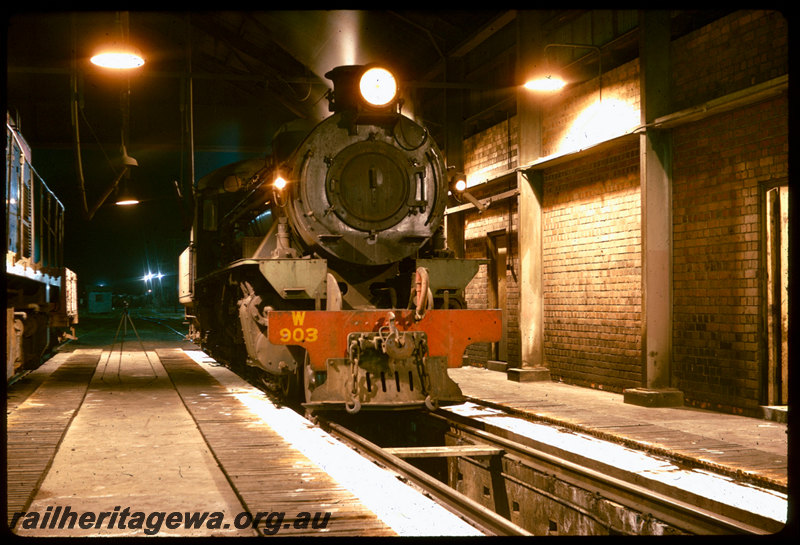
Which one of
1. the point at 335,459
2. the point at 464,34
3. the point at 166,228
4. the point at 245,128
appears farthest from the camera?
the point at 166,228

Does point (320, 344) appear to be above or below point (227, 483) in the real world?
above

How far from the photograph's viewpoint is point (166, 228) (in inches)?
1547

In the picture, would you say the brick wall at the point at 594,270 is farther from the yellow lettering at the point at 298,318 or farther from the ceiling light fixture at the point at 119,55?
the ceiling light fixture at the point at 119,55

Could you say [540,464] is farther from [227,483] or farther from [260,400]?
[260,400]

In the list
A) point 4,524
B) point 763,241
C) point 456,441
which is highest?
point 763,241

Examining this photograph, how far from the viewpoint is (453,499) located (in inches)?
185

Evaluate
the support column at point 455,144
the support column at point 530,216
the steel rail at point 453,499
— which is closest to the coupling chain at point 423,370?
the steel rail at point 453,499

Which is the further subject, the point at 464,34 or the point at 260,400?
the point at 464,34

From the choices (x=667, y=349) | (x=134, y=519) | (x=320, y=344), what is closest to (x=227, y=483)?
(x=134, y=519)

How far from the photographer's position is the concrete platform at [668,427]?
4926 mm

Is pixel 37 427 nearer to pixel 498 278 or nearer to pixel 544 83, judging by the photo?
pixel 544 83

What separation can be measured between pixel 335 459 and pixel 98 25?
513 inches
